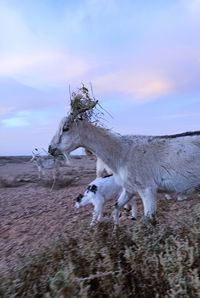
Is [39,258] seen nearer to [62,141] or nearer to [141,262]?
[141,262]

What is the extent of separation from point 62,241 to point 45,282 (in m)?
0.80

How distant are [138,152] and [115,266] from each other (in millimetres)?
4030

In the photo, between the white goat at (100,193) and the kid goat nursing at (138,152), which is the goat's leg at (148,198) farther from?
the white goat at (100,193)

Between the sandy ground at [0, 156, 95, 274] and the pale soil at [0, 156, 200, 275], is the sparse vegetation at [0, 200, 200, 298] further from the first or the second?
the sandy ground at [0, 156, 95, 274]

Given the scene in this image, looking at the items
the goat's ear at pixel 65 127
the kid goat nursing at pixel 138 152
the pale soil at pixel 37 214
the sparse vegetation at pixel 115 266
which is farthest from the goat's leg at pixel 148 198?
the sparse vegetation at pixel 115 266

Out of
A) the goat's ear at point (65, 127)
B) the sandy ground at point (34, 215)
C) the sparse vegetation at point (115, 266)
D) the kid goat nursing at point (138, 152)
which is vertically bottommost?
the sandy ground at point (34, 215)

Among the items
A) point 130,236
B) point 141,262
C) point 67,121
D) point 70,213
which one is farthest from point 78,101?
point 141,262

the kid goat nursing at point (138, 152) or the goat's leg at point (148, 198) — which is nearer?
the goat's leg at point (148, 198)

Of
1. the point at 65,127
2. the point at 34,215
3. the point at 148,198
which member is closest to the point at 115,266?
the point at 148,198

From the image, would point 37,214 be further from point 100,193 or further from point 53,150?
point 53,150

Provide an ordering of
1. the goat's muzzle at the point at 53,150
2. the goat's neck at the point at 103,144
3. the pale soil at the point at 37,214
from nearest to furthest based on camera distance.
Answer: the pale soil at the point at 37,214
the goat's neck at the point at 103,144
the goat's muzzle at the point at 53,150

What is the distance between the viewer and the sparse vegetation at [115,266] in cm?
344

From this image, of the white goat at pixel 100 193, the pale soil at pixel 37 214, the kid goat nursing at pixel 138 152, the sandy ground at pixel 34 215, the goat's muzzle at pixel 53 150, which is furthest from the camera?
the white goat at pixel 100 193

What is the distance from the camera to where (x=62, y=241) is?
4.52 m
